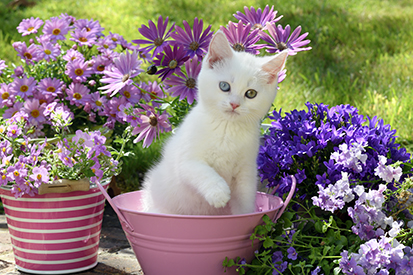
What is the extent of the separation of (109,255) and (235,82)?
1.12m

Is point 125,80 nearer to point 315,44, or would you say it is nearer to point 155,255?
point 155,255

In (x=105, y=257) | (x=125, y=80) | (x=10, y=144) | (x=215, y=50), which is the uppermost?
(x=215, y=50)

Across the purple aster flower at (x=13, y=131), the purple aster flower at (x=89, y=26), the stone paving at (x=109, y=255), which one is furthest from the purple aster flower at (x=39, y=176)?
the purple aster flower at (x=89, y=26)

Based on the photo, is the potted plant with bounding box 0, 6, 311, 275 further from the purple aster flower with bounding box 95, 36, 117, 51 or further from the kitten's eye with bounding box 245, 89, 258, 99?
the kitten's eye with bounding box 245, 89, 258, 99

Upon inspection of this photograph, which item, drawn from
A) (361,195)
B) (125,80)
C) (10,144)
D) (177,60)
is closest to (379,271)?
(361,195)

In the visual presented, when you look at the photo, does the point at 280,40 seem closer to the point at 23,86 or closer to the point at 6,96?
the point at 23,86

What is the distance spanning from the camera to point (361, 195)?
1560 mm

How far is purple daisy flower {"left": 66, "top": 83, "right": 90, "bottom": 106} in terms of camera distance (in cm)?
239

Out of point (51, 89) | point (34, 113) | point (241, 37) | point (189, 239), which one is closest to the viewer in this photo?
point (189, 239)

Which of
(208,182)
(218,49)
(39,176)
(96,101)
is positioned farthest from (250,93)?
(96,101)

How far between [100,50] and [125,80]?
680 mm

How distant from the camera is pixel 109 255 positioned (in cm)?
212

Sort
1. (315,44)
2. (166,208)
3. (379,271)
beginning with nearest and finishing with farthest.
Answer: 1. (379,271)
2. (166,208)
3. (315,44)

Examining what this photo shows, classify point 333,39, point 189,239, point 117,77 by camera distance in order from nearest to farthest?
point 189,239
point 117,77
point 333,39
